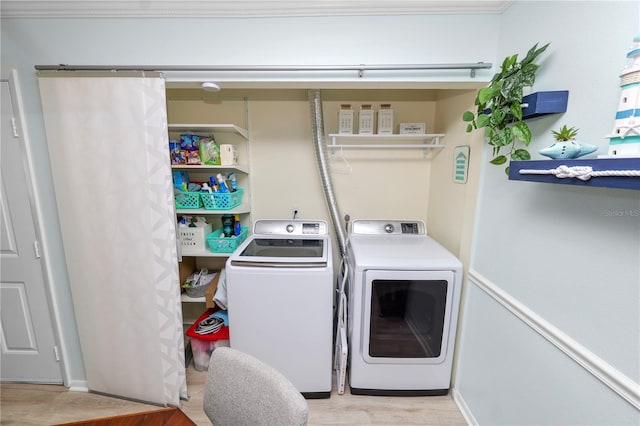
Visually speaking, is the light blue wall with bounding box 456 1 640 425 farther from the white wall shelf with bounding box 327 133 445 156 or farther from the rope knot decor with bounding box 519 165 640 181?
the white wall shelf with bounding box 327 133 445 156

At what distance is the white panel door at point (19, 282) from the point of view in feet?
5.01

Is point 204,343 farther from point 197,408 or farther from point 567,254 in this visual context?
point 567,254

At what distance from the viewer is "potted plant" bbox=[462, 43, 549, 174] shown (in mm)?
1047

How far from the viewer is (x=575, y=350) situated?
35.6 inches

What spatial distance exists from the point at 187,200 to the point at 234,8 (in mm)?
1292

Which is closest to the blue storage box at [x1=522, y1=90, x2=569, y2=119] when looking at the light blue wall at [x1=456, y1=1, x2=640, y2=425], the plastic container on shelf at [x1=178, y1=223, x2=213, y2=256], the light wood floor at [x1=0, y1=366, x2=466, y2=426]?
the light blue wall at [x1=456, y1=1, x2=640, y2=425]

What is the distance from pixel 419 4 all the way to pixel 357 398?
2.49 m

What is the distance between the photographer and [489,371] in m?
1.39

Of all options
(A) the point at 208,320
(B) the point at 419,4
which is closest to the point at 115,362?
(A) the point at 208,320

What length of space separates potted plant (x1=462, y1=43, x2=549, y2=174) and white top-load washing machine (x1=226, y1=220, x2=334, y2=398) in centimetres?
113

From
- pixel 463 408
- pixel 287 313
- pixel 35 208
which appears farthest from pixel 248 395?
pixel 35 208

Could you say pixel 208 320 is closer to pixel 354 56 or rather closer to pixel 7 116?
pixel 7 116

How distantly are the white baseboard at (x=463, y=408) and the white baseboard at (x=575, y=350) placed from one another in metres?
0.84

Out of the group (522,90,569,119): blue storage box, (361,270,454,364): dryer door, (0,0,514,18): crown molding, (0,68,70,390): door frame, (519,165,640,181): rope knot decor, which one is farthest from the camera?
(361,270,454,364): dryer door
